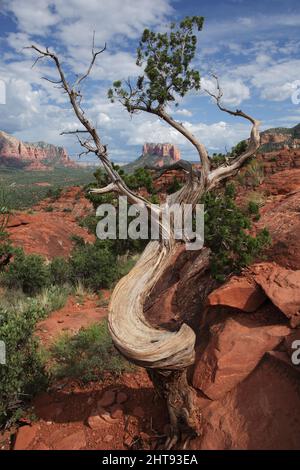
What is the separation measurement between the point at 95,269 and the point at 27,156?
582ft

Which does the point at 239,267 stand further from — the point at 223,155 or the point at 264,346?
the point at 223,155

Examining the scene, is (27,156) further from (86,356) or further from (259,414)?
Answer: (259,414)

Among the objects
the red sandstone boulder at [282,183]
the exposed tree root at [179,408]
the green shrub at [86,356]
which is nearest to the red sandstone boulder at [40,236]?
the green shrub at [86,356]

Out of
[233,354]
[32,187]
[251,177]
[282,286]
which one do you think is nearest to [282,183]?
[251,177]

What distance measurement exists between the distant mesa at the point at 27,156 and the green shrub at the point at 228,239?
149476 millimetres

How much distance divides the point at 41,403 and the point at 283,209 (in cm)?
537

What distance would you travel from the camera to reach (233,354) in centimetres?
451

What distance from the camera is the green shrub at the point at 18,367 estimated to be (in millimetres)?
4812

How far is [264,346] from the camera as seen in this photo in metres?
4.43

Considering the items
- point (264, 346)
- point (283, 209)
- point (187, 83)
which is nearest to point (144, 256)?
point (264, 346)

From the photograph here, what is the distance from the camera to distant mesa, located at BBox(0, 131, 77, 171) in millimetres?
156625

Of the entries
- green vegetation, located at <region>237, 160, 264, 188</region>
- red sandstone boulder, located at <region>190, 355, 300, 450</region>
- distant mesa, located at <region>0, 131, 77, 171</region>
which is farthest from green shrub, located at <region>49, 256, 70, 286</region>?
distant mesa, located at <region>0, 131, 77, 171</region>

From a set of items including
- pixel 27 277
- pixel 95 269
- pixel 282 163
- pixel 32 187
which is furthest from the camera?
pixel 32 187

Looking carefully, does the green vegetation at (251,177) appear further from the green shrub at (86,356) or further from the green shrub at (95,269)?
the green shrub at (86,356)
